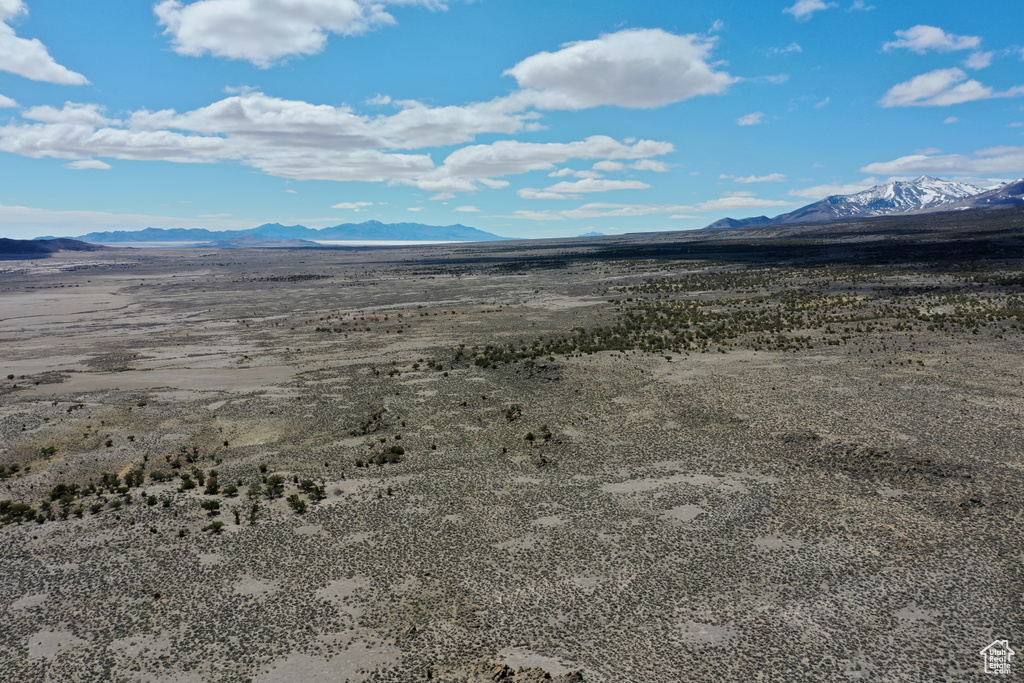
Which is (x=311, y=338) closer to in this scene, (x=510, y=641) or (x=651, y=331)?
(x=651, y=331)

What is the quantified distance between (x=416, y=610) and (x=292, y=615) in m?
2.87

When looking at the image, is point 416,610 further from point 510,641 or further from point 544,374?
point 544,374

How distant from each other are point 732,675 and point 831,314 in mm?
43696

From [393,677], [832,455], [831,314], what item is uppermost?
[831,314]

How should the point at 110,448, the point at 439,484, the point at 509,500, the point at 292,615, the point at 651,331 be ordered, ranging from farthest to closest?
the point at 651,331 < the point at 110,448 < the point at 439,484 < the point at 509,500 < the point at 292,615

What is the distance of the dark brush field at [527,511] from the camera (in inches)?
462

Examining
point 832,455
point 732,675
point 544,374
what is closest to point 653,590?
point 732,675

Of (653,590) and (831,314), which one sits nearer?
(653,590)

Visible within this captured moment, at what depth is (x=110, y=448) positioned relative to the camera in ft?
77.2

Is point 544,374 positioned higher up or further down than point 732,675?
higher up

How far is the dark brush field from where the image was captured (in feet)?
38.5

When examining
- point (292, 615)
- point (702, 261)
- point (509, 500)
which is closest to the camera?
point (292, 615)

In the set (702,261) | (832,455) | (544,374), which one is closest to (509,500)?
(832,455)

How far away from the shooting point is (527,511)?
56.7ft
